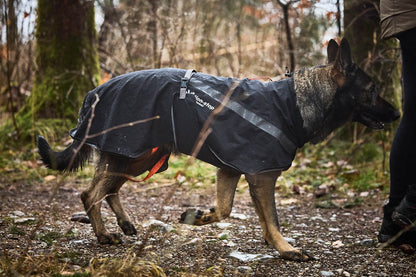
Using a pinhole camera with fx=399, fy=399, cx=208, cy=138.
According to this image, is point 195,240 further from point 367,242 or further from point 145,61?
point 145,61

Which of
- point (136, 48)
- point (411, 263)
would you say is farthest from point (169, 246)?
point (136, 48)

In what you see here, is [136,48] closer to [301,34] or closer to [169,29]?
[169,29]

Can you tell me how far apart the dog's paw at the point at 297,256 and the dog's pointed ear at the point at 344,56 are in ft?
4.57

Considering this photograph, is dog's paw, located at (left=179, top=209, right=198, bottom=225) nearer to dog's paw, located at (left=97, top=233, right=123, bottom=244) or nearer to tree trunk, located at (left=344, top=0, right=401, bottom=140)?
dog's paw, located at (left=97, top=233, right=123, bottom=244)

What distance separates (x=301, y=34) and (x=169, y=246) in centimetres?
646

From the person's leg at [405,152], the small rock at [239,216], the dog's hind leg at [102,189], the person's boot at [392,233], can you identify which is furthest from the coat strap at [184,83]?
the person's boot at [392,233]

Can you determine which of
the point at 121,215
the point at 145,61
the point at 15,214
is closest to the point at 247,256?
the point at 121,215

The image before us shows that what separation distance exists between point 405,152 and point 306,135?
0.78 meters

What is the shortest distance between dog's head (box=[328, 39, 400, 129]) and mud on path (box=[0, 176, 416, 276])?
99 cm

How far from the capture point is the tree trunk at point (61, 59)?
21.5 ft

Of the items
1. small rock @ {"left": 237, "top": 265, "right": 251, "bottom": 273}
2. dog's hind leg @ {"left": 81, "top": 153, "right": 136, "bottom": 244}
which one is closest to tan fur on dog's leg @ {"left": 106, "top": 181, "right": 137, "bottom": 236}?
dog's hind leg @ {"left": 81, "top": 153, "right": 136, "bottom": 244}

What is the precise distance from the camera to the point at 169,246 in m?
3.03

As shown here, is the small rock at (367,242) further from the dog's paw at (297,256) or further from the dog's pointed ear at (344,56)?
the dog's pointed ear at (344,56)

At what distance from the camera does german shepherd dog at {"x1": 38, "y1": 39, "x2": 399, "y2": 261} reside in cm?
289
